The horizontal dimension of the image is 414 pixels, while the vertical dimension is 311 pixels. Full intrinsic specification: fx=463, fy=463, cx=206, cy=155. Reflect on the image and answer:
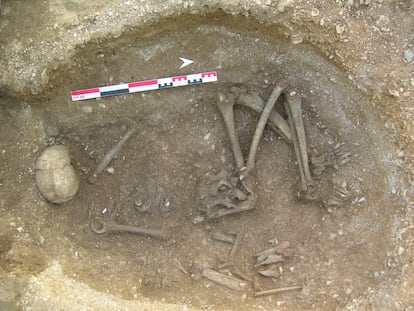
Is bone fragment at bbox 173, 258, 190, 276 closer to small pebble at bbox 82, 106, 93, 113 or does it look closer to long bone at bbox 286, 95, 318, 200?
long bone at bbox 286, 95, 318, 200

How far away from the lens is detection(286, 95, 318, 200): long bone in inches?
191

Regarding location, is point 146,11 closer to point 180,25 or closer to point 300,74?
point 180,25

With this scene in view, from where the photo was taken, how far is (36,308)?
431 cm

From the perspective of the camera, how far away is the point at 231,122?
496cm

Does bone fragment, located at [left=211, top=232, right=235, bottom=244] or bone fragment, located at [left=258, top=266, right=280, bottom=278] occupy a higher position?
bone fragment, located at [left=211, top=232, right=235, bottom=244]

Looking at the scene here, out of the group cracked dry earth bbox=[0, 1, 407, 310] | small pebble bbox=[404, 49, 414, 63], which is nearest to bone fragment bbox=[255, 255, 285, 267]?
cracked dry earth bbox=[0, 1, 407, 310]

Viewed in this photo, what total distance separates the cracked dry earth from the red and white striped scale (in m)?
0.07

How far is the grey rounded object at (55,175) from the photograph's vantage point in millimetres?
4746

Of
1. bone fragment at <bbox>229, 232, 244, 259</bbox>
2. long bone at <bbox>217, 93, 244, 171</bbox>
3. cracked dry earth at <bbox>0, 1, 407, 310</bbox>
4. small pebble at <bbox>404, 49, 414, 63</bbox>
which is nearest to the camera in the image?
small pebble at <bbox>404, 49, 414, 63</bbox>

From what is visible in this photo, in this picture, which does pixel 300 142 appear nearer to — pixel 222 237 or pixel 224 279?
pixel 222 237

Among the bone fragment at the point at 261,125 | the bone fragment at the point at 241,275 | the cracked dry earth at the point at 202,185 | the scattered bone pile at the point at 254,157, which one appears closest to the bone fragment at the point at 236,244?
the cracked dry earth at the point at 202,185

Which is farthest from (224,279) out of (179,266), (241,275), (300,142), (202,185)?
(300,142)

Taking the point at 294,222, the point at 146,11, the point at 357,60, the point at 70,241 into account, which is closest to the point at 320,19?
the point at 357,60

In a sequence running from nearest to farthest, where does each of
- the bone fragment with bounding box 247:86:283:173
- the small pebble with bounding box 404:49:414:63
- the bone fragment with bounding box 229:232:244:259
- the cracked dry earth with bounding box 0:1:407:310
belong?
the small pebble with bounding box 404:49:414:63 < the cracked dry earth with bounding box 0:1:407:310 < the bone fragment with bounding box 247:86:283:173 < the bone fragment with bounding box 229:232:244:259
